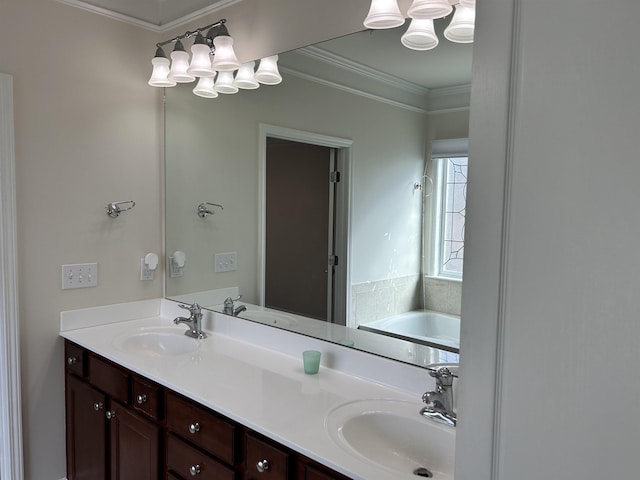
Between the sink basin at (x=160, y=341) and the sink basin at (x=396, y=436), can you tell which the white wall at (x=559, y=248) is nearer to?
the sink basin at (x=396, y=436)

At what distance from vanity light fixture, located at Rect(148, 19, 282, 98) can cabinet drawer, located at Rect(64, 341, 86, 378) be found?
1.35 metres

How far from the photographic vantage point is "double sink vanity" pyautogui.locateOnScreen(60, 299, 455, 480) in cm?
134

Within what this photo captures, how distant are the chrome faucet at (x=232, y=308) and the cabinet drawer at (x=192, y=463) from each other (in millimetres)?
699

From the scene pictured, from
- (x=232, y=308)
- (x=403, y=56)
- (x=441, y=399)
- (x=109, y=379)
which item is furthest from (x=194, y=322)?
(x=403, y=56)

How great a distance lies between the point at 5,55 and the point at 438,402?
7.30 ft

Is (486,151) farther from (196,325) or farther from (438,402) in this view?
(196,325)

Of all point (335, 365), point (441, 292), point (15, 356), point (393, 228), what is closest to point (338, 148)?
point (393, 228)

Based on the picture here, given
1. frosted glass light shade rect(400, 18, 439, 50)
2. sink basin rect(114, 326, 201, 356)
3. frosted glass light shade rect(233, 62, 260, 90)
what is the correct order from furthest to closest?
sink basin rect(114, 326, 201, 356) < frosted glass light shade rect(233, 62, 260, 90) < frosted glass light shade rect(400, 18, 439, 50)

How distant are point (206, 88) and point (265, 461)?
180 centimetres

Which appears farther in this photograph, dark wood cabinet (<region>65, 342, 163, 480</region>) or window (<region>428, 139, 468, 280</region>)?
dark wood cabinet (<region>65, 342, 163, 480</region>)

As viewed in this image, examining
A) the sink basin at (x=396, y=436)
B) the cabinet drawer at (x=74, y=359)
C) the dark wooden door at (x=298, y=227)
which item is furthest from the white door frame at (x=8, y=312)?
the sink basin at (x=396, y=436)

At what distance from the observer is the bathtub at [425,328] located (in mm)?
1578

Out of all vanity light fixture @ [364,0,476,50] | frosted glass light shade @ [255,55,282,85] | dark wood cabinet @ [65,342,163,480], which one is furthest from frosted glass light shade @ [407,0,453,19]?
dark wood cabinet @ [65,342,163,480]

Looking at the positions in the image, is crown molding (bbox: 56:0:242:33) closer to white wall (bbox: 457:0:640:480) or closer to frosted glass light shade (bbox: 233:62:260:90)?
frosted glass light shade (bbox: 233:62:260:90)
